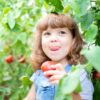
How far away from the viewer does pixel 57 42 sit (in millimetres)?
1469

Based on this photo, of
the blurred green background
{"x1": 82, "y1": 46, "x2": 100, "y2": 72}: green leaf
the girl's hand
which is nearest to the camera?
{"x1": 82, "y1": 46, "x2": 100, "y2": 72}: green leaf

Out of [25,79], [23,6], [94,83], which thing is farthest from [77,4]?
[23,6]

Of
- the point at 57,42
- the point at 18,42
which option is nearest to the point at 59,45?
the point at 57,42

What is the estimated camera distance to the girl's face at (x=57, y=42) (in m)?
1.47

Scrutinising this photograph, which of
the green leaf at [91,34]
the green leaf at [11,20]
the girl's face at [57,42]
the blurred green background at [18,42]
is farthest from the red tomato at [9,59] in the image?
the green leaf at [91,34]

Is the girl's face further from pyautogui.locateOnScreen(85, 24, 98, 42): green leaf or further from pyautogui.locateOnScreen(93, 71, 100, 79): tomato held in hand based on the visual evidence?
pyautogui.locateOnScreen(85, 24, 98, 42): green leaf

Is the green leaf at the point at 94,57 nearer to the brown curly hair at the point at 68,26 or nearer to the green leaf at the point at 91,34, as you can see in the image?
the green leaf at the point at 91,34

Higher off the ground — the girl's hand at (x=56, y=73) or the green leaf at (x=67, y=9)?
the green leaf at (x=67, y=9)

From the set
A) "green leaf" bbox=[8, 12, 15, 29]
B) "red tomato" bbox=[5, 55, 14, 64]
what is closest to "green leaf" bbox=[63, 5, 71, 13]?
"green leaf" bbox=[8, 12, 15, 29]

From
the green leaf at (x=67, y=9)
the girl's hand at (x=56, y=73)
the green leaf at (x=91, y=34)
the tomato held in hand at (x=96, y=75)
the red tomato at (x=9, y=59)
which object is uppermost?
the green leaf at (x=67, y=9)

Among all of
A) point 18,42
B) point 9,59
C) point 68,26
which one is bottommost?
point 9,59

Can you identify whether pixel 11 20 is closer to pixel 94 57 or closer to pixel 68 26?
pixel 68 26

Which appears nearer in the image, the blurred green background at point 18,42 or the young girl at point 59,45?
the young girl at point 59,45

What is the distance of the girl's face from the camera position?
1473mm
